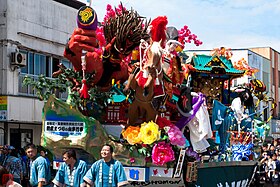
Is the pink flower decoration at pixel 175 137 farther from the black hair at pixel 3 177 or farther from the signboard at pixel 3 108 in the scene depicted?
the signboard at pixel 3 108

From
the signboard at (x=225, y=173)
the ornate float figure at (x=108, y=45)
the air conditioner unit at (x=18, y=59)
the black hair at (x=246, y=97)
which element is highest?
the air conditioner unit at (x=18, y=59)

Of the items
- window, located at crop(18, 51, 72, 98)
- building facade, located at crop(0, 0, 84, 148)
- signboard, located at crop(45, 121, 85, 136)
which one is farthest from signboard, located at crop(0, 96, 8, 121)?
signboard, located at crop(45, 121, 85, 136)

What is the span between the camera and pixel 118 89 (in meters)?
12.5

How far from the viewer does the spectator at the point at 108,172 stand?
868 cm

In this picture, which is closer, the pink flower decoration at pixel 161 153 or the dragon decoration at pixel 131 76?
the pink flower decoration at pixel 161 153

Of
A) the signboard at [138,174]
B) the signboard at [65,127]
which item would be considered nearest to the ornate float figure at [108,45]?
the signboard at [65,127]

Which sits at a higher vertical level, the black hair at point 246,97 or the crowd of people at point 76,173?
the black hair at point 246,97

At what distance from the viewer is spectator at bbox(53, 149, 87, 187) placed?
9.61 meters

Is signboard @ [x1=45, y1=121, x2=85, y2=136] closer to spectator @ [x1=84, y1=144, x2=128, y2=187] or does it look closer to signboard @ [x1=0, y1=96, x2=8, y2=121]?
spectator @ [x1=84, y1=144, x2=128, y2=187]

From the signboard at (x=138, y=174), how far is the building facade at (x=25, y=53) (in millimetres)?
11097

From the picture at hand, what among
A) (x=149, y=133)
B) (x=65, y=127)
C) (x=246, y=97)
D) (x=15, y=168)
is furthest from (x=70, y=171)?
(x=246, y=97)

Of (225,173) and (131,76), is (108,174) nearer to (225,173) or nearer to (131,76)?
(131,76)

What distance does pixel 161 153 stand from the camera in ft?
33.3

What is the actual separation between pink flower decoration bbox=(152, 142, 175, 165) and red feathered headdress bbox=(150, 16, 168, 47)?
203 cm
